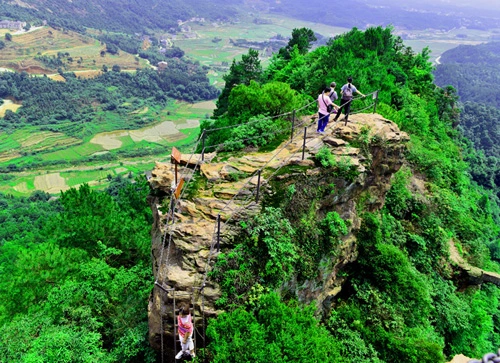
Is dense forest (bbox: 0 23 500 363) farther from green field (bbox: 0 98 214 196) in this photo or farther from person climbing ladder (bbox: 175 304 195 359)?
green field (bbox: 0 98 214 196)

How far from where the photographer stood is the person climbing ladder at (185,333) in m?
7.71

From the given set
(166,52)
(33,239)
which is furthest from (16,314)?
(166,52)

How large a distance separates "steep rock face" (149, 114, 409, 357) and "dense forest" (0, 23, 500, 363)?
16.6 inches

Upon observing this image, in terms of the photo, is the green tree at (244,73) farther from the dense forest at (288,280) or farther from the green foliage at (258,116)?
the green foliage at (258,116)

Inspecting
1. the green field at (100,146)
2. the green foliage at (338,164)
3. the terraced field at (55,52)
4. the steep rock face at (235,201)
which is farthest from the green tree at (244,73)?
the terraced field at (55,52)

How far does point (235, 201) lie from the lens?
31.6ft

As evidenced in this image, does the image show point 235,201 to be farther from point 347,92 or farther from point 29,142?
point 29,142

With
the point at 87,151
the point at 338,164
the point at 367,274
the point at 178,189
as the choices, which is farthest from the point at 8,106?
the point at 367,274

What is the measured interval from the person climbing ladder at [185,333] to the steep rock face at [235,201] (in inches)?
15.4

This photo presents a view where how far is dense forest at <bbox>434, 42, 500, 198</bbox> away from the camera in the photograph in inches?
1989

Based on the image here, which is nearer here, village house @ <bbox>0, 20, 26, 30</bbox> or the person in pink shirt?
the person in pink shirt

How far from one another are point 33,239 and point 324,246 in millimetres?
19432

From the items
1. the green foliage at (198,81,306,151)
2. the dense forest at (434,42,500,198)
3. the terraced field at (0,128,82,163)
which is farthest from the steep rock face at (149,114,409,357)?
the terraced field at (0,128,82,163)

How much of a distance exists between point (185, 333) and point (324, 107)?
7868mm
